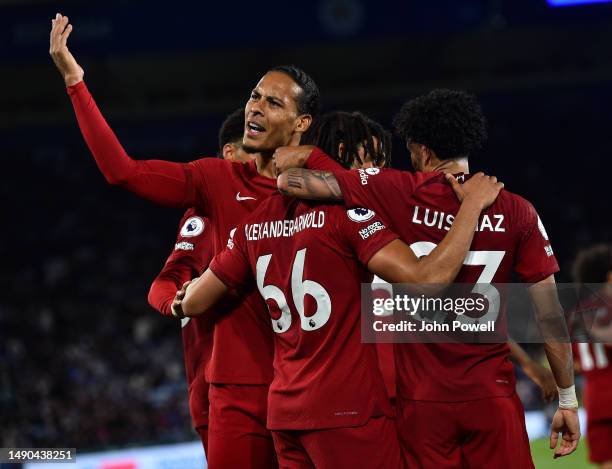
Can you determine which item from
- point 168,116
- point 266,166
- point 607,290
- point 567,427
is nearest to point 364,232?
point 266,166

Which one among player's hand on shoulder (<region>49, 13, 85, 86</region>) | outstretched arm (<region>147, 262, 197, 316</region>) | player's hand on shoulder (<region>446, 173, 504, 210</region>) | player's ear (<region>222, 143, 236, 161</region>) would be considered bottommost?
outstretched arm (<region>147, 262, 197, 316</region>)

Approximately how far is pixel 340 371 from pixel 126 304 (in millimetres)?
14383

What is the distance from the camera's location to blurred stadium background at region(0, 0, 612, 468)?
1447cm

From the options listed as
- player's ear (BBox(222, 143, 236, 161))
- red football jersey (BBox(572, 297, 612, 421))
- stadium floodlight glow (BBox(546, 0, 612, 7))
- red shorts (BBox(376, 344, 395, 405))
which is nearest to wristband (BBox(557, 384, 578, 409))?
red shorts (BBox(376, 344, 395, 405))

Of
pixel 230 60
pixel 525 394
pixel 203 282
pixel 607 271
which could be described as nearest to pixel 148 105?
pixel 230 60

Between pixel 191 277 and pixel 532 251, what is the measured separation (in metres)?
1.71

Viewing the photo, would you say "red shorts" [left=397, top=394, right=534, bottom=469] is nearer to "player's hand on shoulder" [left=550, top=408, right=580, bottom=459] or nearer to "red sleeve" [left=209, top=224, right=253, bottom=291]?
"player's hand on shoulder" [left=550, top=408, right=580, bottom=459]

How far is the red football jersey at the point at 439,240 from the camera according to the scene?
3.19 meters

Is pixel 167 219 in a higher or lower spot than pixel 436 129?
lower

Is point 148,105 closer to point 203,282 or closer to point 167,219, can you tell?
point 167,219

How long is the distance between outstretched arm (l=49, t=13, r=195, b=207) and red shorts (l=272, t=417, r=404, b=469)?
1.18 metres

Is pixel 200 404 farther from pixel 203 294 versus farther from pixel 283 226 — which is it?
pixel 283 226

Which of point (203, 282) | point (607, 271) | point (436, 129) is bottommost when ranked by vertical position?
point (607, 271)

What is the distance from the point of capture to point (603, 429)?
5164 millimetres
